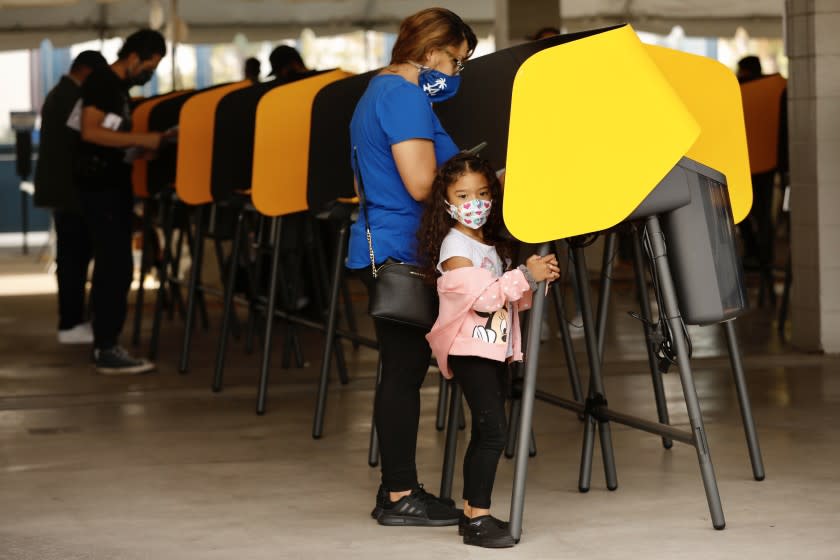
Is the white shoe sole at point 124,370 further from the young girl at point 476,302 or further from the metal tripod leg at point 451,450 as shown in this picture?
the young girl at point 476,302

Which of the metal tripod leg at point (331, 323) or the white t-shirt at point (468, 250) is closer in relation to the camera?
the white t-shirt at point (468, 250)

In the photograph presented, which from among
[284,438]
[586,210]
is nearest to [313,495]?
[284,438]

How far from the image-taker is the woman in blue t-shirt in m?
3.39

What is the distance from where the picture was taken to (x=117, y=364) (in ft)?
20.2

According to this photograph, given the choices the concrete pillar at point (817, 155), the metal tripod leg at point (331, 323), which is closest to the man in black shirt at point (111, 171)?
the metal tripod leg at point (331, 323)

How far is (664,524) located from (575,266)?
867mm

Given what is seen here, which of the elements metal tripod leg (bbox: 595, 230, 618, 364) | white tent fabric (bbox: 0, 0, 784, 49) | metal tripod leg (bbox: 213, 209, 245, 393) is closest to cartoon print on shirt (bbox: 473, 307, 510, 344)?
metal tripod leg (bbox: 595, 230, 618, 364)

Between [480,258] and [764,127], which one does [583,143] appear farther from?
[764,127]

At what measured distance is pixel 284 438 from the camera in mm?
4656

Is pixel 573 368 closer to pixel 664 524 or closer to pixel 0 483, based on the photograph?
pixel 664 524

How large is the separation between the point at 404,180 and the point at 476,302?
38cm

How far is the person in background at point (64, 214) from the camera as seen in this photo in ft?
23.4

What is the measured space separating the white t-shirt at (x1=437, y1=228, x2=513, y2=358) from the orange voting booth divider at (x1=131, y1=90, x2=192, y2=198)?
341cm

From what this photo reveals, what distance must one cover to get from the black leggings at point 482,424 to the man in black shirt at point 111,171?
10.0ft
